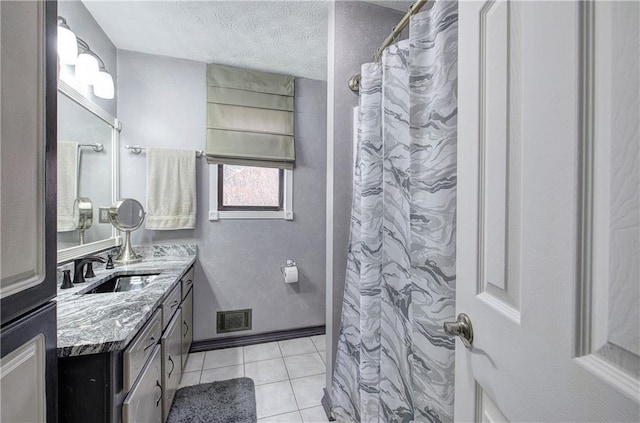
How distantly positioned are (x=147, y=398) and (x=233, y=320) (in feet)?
4.05

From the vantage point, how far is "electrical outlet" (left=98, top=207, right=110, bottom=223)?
5.86 feet

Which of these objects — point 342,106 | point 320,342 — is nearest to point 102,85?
point 342,106

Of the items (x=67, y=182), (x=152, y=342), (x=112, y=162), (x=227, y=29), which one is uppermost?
(x=227, y=29)

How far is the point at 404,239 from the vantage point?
1137 millimetres

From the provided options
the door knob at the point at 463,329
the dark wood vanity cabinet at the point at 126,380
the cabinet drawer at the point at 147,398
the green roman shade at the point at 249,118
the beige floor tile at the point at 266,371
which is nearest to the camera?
the door knob at the point at 463,329

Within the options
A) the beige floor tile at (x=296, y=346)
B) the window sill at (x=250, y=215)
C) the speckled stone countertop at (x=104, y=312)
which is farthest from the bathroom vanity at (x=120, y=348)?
the beige floor tile at (x=296, y=346)

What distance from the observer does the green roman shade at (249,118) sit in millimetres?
2240

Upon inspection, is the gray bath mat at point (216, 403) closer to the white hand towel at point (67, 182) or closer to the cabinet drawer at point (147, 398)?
the cabinet drawer at point (147, 398)

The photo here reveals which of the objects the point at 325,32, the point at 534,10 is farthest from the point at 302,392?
the point at 325,32

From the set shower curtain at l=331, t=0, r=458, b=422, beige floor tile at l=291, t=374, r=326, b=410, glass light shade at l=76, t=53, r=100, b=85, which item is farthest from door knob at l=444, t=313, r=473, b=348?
glass light shade at l=76, t=53, r=100, b=85

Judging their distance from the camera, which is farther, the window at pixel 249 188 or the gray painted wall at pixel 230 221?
the window at pixel 249 188

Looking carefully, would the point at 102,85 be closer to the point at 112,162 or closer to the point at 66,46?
the point at 66,46

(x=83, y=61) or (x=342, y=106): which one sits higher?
(x=83, y=61)

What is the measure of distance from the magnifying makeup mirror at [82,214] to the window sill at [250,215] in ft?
2.64
